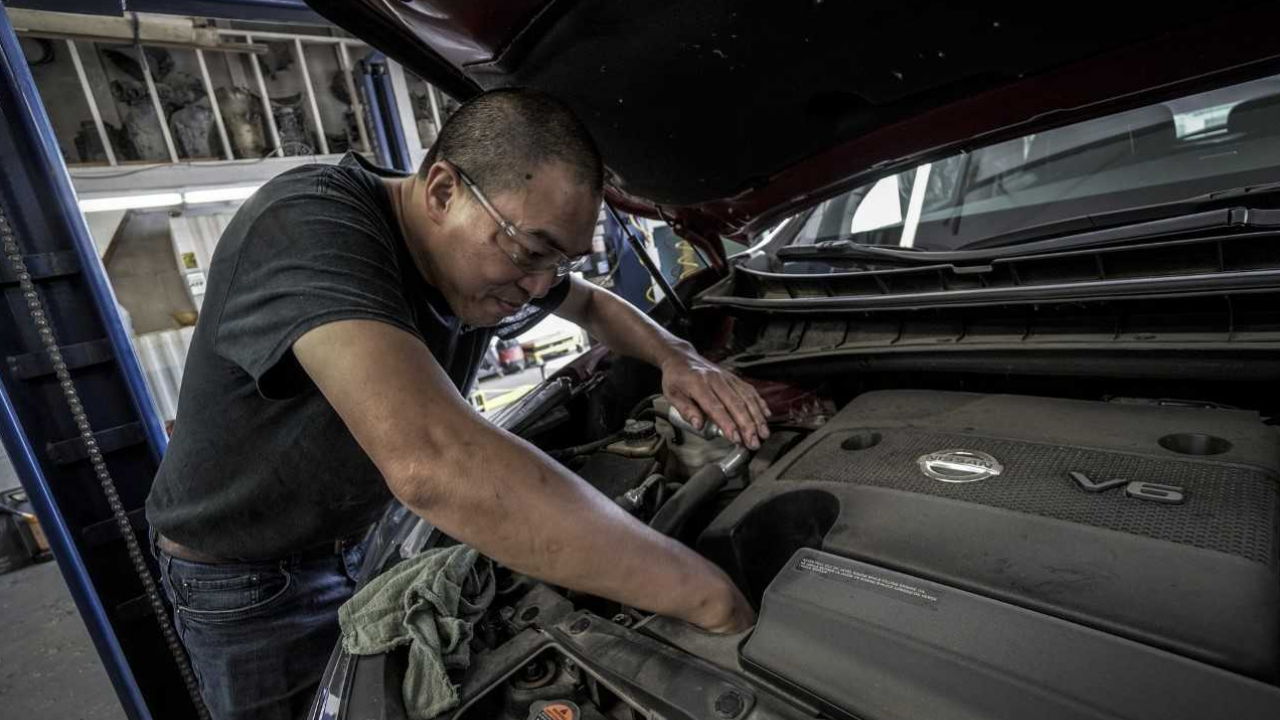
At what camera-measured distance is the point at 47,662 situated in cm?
281

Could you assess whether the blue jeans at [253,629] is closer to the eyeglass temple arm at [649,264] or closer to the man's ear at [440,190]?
the man's ear at [440,190]

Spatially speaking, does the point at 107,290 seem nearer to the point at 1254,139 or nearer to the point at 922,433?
the point at 922,433

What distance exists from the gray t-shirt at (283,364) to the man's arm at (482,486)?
60 mm

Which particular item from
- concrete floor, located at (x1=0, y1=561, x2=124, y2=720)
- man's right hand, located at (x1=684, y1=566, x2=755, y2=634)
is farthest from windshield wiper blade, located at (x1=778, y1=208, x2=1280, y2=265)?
concrete floor, located at (x1=0, y1=561, x2=124, y2=720)

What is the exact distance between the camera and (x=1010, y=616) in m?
0.62

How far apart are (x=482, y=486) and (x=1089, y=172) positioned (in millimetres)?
1235

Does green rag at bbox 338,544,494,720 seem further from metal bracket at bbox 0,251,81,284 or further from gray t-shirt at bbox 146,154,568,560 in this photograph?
metal bracket at bbox 0,251,81,284

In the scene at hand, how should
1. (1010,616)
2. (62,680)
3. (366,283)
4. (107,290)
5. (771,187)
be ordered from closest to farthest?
(1010,616) < (366,283) < (771,187) < (107,290) < (62,680)

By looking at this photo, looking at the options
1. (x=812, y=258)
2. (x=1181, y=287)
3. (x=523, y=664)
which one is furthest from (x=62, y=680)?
(x=1181, y=287)

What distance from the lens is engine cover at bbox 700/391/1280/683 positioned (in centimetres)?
60

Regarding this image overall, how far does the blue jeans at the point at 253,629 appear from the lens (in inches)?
48.4

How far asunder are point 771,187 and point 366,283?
973 mm

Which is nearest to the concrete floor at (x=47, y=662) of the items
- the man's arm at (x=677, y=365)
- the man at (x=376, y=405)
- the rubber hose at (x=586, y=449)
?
the man at (x=376, y=405)

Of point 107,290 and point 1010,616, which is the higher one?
point 107,290
